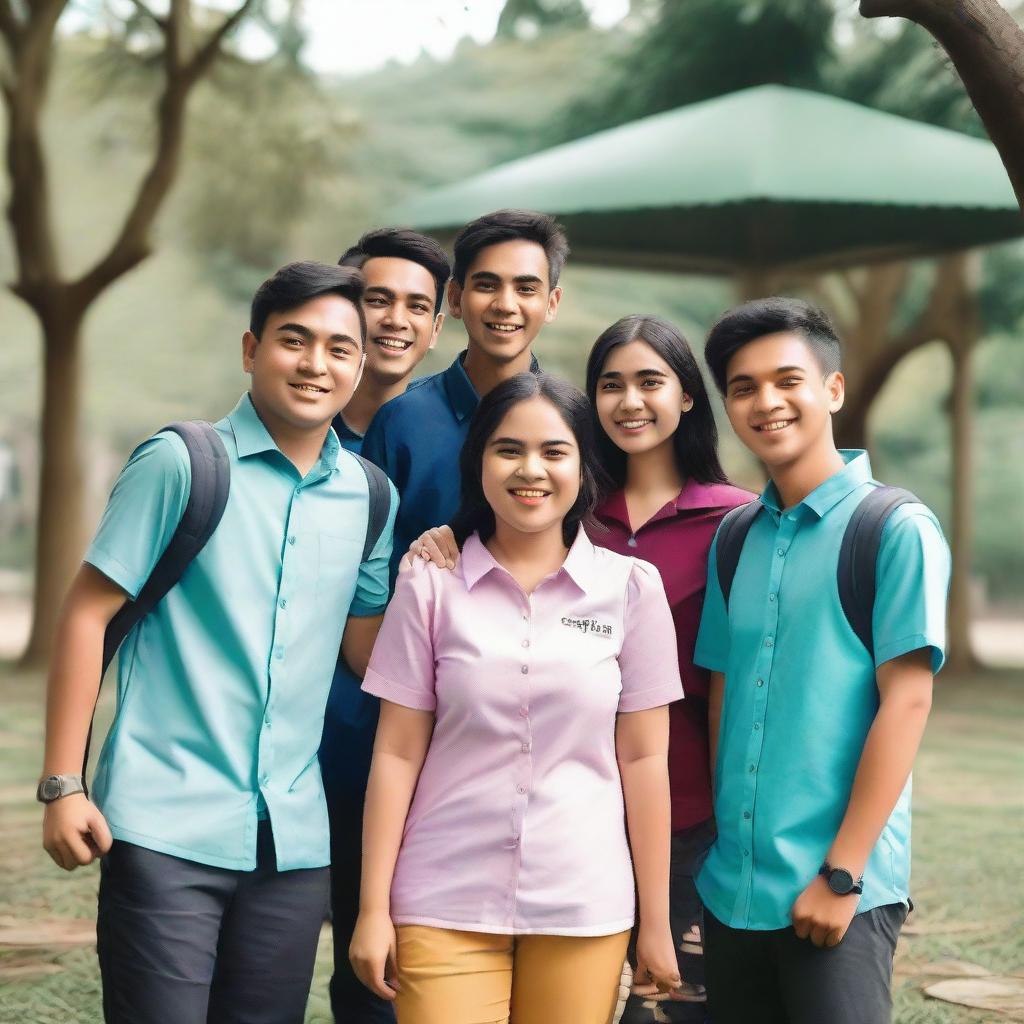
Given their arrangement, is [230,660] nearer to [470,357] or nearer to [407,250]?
[470,357]

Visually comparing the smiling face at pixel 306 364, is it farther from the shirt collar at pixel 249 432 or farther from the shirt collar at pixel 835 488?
the shirt collar at pixel 835 488

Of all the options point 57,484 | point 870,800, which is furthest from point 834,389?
point 57,484

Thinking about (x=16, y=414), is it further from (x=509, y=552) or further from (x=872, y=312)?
(x=509, y=552)

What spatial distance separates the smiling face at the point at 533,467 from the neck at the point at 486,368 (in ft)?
2.21

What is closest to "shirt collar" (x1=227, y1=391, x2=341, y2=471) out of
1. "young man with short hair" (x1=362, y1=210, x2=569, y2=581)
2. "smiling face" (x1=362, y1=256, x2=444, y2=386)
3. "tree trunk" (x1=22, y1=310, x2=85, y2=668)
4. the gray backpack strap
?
the gray backpack strap

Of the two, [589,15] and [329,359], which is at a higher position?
[589,15]

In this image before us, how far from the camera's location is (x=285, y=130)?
17.5 m

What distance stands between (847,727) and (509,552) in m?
0.66

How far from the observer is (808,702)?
2.51 metres

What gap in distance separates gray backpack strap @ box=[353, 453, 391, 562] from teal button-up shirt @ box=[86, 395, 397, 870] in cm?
8

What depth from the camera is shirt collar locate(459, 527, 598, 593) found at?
103 inches

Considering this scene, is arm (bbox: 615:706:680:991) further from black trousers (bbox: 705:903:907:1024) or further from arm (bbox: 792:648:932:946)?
arm (bbox: 792:648:932:946)

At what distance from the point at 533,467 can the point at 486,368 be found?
775 mm

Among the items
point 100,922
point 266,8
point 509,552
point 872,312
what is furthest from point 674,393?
point 266,8
